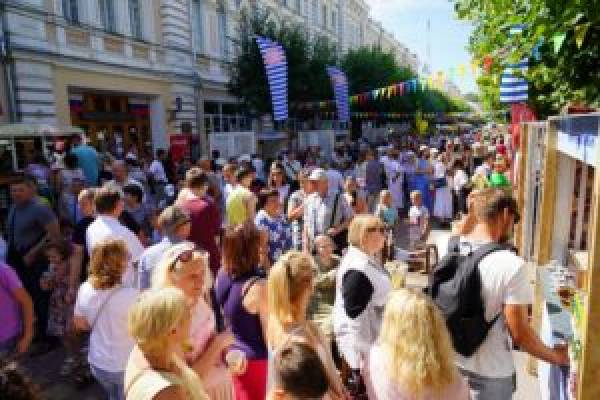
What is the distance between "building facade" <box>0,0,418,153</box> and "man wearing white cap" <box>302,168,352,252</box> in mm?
9015

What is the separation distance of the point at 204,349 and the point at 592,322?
5.99ft

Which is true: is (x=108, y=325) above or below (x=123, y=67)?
below

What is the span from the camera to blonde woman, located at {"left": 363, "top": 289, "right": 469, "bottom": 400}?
6.79 ft

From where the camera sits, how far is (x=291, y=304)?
258 cm

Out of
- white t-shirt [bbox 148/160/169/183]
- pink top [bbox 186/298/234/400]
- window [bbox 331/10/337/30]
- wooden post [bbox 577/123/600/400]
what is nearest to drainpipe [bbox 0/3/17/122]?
white t-shirt [bbox 148/160/169/183]

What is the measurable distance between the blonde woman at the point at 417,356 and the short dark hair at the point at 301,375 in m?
0.34

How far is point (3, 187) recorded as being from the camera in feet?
28.6

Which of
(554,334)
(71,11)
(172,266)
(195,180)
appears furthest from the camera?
(71,11)

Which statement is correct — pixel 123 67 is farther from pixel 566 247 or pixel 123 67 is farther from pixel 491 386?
pixel 491 386

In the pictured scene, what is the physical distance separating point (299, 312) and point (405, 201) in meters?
8.69

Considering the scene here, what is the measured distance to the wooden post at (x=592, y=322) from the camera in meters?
1.93

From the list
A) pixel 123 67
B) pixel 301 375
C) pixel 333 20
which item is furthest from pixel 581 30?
pixel 333 20

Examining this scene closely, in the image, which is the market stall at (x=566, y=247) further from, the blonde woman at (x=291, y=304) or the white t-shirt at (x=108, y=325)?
the white t-shirt at (x=108, y=325)

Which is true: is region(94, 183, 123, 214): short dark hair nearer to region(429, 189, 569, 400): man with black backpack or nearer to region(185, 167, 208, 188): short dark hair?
region(185, 167, 208, 188): short dark hair
